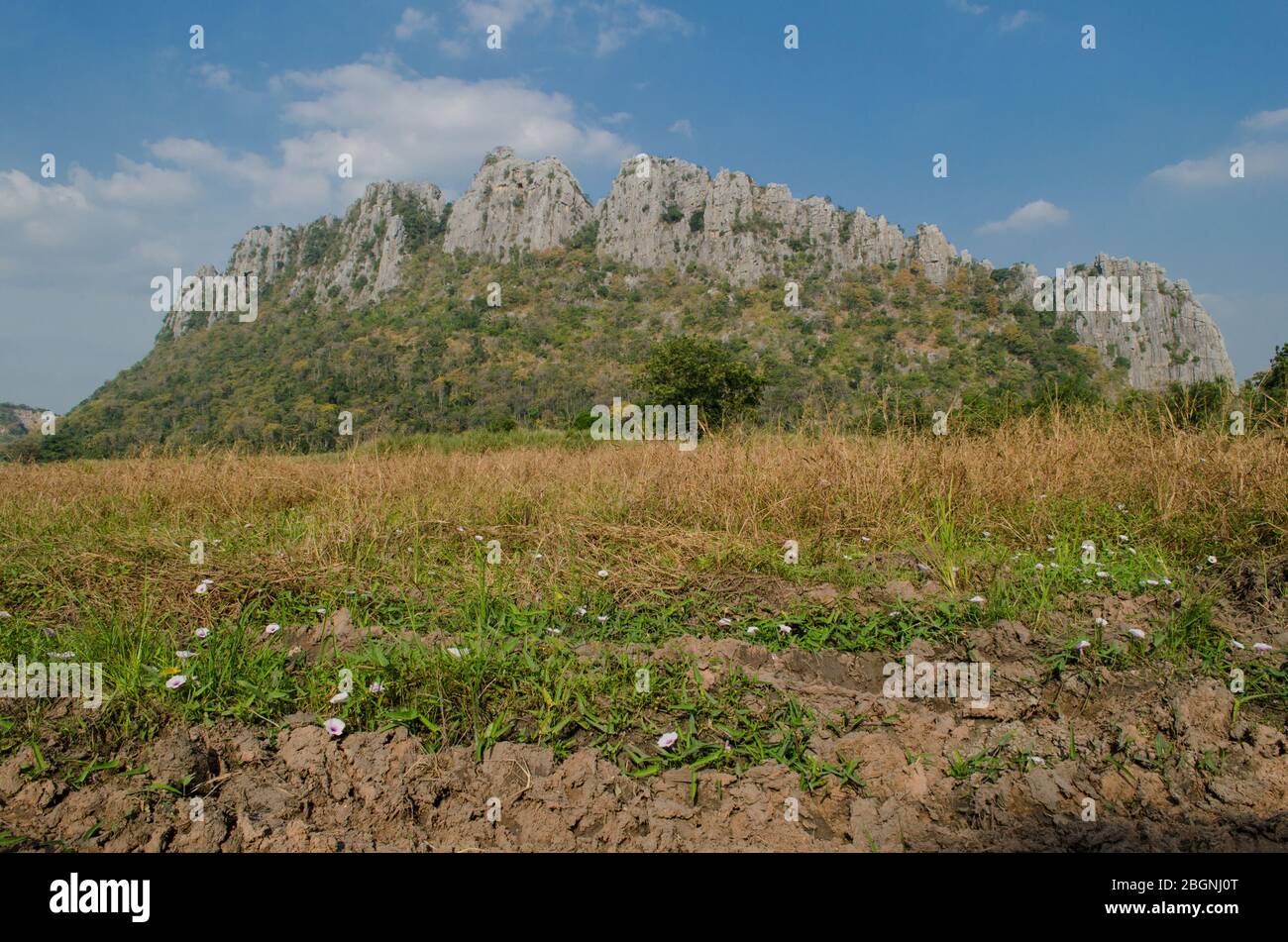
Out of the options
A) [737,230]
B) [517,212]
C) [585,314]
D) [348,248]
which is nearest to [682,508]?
[585,314]

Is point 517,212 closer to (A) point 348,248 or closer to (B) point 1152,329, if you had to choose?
(A) point 348,248

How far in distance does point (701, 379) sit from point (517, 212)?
68091 millimetres

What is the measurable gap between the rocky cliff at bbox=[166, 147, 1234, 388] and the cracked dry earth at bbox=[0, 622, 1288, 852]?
76084mm

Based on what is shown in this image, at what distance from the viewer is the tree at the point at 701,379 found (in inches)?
1053

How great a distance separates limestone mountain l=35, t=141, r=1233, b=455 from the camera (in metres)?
50.5

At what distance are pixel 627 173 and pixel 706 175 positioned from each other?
35.5 feet

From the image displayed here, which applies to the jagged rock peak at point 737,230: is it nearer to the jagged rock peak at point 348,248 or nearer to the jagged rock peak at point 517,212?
the jagged rock peak at point 517,212

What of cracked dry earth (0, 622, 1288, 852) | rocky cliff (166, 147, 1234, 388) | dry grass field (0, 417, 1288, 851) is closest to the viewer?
cracked dry earth (0, 622, 1288, 852)

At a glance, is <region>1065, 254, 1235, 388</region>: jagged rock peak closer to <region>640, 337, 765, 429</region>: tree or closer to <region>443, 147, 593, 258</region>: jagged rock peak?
<region>640, 337, 765, 429</region>: tree

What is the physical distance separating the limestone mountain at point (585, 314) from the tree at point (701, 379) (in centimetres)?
1135

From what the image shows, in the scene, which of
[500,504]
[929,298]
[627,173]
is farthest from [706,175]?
[500,504]

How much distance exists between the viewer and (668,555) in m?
3.64

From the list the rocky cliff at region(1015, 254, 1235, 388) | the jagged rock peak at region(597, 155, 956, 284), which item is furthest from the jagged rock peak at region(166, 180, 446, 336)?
the rocky cliff at region(1015, 254, 1235, 388)
